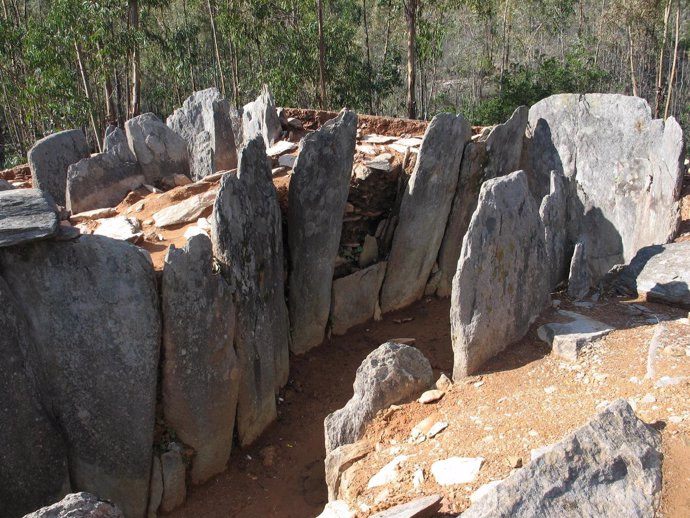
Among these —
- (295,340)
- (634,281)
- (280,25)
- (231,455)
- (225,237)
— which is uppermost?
(280,25)

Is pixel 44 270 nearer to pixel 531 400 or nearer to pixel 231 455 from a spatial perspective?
pixel 231 455

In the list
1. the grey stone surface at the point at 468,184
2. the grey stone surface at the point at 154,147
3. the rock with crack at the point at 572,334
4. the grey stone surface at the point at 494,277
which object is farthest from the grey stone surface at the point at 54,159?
the rock with crack at the point at 572,334

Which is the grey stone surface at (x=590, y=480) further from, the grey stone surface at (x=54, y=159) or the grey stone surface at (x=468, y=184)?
the grey stone surface at (x=54, y=159)

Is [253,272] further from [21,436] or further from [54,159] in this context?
[54,159]

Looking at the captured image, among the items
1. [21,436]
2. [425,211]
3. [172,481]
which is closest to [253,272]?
[172,481]

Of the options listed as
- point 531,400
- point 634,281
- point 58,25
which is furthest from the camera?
point 58,25

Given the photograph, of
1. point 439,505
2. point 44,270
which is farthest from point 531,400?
point 44,270

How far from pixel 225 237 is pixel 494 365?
242cm

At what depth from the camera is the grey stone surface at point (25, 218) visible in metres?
4.55

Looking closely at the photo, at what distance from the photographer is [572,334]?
5410 millimetres

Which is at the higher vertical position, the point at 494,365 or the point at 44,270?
the point at 44,270

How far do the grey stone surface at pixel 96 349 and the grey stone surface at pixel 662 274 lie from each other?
4.47 meters

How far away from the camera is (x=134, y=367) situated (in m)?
5.16

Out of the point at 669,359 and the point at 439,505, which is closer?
the point at 439,505
